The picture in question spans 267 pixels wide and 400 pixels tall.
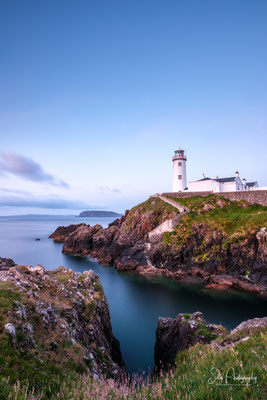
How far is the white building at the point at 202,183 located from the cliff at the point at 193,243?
5.99 metres

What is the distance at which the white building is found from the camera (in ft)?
237

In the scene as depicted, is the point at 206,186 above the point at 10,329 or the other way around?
above

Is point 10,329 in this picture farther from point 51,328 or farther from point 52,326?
point 52,326

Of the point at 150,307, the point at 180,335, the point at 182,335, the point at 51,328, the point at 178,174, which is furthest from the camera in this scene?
the point at 178,174

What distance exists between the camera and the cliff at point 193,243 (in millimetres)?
41831

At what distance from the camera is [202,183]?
243 ft

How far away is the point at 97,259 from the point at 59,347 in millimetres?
54712

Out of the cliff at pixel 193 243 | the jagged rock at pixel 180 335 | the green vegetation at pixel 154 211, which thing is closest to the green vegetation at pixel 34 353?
the jagged rock at pixel 180 335

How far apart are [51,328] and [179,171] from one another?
7384 centimetres

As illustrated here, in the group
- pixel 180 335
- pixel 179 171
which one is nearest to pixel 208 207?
pixel 179 171

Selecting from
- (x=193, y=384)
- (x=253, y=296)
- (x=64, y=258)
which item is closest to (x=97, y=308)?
(x=193, y=384)

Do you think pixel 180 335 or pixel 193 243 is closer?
pixel 180 335

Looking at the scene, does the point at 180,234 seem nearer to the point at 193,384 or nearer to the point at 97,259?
the point at 97,259

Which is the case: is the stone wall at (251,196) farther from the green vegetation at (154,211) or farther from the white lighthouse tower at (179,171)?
the green vegetation at (154,211)
